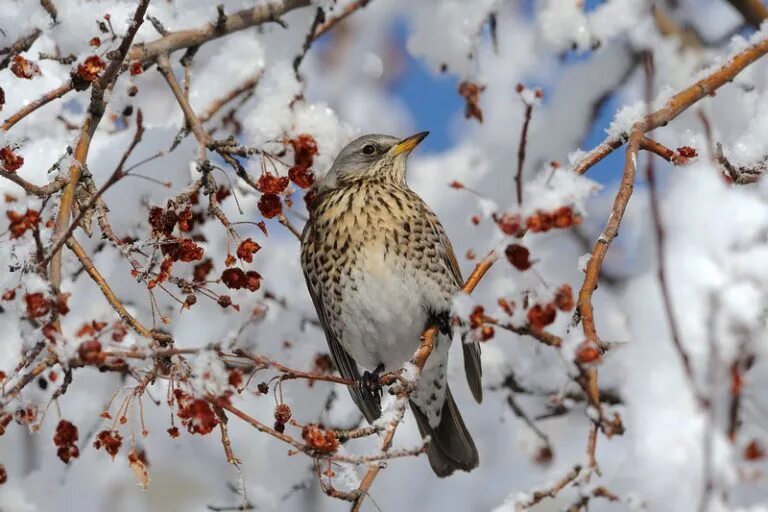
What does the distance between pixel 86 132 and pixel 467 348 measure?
5.94ft

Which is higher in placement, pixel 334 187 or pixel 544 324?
pixel 334 187

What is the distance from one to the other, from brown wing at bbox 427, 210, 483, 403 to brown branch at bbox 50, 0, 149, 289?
1579 mm

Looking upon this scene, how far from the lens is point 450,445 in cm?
425

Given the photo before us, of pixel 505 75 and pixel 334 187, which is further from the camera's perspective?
pixel 505 75

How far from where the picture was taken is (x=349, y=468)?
2.36m

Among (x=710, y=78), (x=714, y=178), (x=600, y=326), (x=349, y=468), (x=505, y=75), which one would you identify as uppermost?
(x=505, y=75)

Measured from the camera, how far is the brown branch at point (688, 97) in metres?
2.56

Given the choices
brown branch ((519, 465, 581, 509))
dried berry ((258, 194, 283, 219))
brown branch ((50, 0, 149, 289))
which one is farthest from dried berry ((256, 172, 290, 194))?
brown branch ((519, 465, 581, 509))

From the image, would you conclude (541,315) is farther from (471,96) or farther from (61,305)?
(471,96)

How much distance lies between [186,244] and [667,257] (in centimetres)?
111

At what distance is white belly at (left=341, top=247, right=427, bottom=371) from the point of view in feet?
12.6

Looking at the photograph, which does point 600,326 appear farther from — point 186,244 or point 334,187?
point 186,244

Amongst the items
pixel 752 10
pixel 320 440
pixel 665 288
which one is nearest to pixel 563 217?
pixel 665 288

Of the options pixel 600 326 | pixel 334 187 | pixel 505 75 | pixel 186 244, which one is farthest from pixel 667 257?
pixel 505 75
